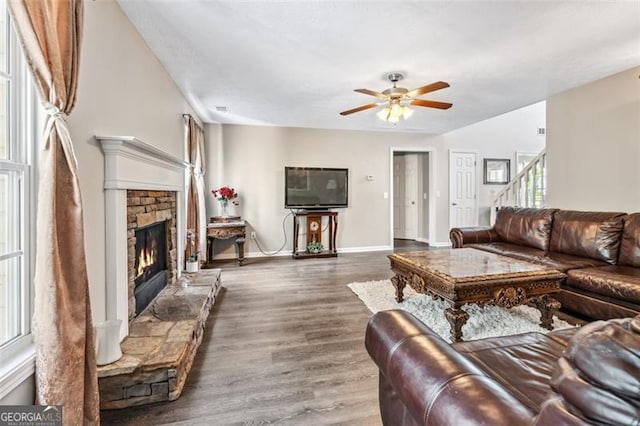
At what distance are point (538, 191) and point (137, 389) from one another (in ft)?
19.7

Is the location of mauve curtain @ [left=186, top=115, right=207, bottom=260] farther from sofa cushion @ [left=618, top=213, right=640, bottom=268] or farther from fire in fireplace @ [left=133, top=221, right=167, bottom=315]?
sofa cushion @ [left=618, top=213, right=640, bottom=268]

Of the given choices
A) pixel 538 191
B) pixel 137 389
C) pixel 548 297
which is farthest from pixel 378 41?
pixel 538 191

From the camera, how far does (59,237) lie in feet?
4.06

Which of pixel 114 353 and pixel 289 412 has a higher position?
pixel 114 353

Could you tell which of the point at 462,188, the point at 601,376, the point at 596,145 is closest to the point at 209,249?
the point at 601,376

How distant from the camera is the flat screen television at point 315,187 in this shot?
545 cm

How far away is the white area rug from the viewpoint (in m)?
2.33

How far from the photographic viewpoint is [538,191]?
5020 mm

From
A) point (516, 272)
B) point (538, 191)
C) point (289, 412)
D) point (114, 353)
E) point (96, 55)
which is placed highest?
point (96, 55)

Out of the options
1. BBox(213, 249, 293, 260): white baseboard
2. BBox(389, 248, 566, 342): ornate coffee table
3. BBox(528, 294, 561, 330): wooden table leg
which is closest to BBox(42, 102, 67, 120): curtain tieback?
BBox(389, 248, 566, 342): ornate coffee table

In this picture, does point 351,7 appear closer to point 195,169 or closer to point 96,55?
point 96,55

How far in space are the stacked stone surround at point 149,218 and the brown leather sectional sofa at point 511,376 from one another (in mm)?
1852

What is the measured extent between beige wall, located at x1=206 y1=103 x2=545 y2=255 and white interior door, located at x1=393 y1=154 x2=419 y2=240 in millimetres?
914

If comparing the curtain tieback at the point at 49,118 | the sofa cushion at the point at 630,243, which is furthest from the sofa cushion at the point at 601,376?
the sofa cushion at the point at 630,243
